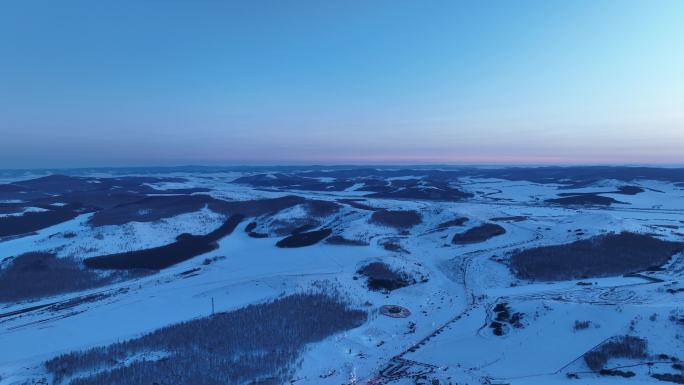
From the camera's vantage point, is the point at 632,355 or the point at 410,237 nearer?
the point at 632,355

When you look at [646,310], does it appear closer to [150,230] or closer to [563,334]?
[563,334]

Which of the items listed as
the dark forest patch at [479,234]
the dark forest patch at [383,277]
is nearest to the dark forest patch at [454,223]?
the dark forest patch at [479,234]

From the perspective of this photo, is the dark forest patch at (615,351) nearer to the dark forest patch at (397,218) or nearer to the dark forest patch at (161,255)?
the dark forest patch at (161,255)

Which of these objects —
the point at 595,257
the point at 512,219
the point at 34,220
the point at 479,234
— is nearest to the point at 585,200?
the point at 512,219

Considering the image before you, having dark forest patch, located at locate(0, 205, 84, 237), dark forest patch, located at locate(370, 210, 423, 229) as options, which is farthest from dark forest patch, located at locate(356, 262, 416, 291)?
dark forest patch, located at locate(0, 205, 84, 237)

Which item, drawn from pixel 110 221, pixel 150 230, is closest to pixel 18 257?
pixel 150 230

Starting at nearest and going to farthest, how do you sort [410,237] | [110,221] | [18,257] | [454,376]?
[454,376]
[18,257]
[410,237]
[110,221]
